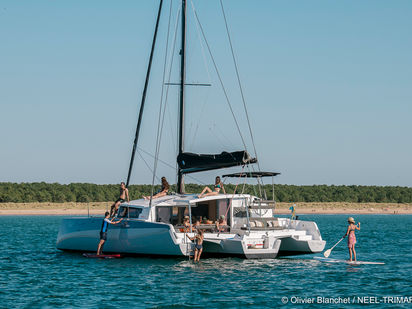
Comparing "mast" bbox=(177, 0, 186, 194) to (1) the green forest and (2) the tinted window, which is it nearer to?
(2) the tinted window

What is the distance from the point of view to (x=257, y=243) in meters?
24.3

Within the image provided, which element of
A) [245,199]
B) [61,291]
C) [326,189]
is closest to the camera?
[61,291]

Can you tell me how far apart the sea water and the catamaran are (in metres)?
0.60

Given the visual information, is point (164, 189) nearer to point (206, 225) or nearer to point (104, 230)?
point (104, 230)

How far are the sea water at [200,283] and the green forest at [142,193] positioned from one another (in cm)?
6159

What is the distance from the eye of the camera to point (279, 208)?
97.7 metres

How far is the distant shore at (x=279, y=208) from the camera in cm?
8894

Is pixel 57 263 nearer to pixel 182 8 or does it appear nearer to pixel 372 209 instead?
pixel 182 8

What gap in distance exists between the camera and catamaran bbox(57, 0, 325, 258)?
24375mm

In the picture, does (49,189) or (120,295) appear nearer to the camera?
(120,295)

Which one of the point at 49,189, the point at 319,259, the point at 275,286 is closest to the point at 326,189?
the point at 49,189

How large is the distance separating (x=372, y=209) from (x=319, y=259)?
8166 centimetres

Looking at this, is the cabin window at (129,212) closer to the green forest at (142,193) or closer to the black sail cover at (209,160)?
the black sail cover at (209,160)

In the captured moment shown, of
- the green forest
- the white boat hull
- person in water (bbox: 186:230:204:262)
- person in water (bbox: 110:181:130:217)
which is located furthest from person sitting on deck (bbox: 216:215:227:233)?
the green forest
